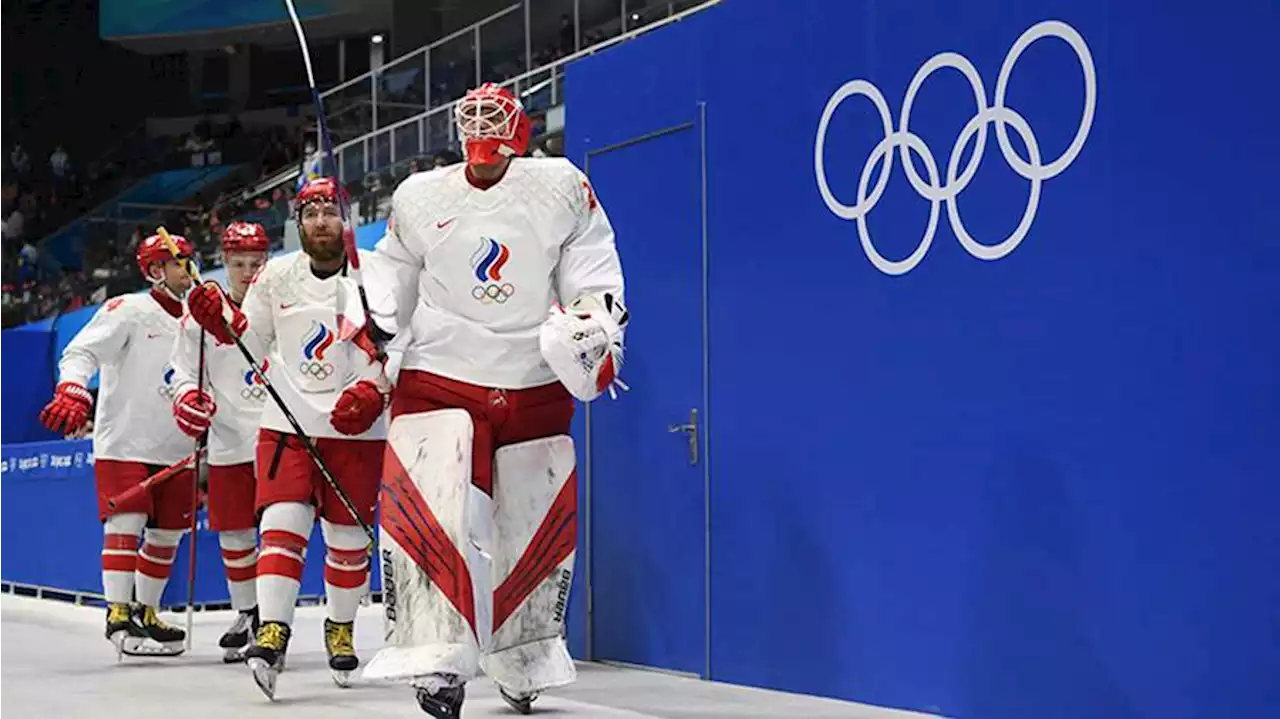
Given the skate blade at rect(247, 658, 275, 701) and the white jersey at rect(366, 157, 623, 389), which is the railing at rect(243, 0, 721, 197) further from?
the skate blade at rect(247, 658, 275, 701)

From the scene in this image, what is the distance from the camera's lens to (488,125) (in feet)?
17.5

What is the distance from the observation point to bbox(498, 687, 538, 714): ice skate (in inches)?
215

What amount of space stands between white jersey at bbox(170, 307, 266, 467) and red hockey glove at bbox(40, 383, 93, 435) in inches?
15.9

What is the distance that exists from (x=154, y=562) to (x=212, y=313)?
70.5 inches

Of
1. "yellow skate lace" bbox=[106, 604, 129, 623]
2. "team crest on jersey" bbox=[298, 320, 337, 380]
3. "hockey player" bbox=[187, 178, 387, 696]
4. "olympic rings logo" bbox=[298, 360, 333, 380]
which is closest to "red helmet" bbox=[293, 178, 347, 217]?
"hockey player" bbox=[187, 178, 387, 696]

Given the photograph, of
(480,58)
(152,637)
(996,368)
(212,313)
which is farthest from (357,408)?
(480,58)

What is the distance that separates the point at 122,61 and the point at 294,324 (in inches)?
935

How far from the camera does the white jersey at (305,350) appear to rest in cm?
656

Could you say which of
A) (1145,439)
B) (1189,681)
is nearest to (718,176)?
(1145,439)

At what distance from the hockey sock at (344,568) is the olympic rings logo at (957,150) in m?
2.23

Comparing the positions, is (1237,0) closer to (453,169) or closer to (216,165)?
(453,169)

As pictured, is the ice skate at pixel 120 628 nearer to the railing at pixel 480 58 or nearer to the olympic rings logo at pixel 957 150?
the olympic rings logo at pixel 957 150

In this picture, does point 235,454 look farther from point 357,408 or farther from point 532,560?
point 532,560

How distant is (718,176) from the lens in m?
6.27
